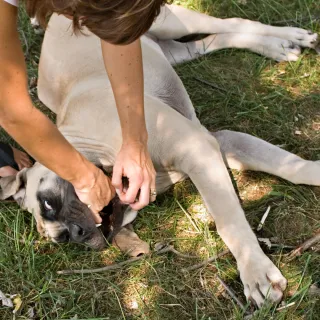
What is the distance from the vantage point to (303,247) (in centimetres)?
235

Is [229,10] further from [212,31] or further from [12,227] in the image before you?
[12,227]

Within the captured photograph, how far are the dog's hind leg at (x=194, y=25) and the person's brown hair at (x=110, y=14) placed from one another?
1855mm

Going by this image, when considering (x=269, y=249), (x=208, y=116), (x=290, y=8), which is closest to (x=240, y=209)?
(x=269, y=249)

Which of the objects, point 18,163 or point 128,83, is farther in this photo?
point 18,163

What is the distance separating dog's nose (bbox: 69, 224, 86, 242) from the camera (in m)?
2.41

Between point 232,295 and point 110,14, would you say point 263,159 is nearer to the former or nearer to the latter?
point 232,295

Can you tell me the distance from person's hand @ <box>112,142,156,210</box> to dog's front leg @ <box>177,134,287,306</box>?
32 cm

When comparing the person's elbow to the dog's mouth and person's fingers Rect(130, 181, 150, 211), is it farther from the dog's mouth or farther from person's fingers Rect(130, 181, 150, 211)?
the dog's mouth

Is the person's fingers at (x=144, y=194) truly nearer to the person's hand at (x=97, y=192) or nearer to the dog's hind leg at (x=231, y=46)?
the person's hand at (x=97, y=192)

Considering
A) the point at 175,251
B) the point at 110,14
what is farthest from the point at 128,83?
the point at 175,251

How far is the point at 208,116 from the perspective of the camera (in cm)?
310

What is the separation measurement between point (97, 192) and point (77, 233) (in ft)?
0.99

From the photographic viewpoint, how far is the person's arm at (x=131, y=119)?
2090 mm

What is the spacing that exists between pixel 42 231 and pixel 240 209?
96 centimetres
